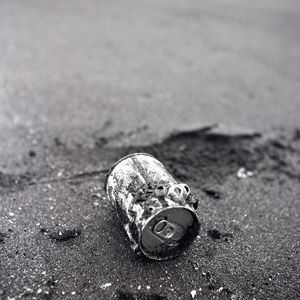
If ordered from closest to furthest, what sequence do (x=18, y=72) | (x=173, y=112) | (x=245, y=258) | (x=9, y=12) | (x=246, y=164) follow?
(x=245, y=258) < (x=246, y=164) < (x=173, y=112) < (x=18, y=72) < (x=9, y=12)

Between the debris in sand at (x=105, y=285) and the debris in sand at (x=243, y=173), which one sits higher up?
the debris in sand at (x=243, y=173)

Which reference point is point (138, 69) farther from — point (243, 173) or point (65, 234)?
point (65, 234)

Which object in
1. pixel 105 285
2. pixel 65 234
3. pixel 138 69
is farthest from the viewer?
pixel 138 69

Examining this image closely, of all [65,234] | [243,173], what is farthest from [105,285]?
[243,173]

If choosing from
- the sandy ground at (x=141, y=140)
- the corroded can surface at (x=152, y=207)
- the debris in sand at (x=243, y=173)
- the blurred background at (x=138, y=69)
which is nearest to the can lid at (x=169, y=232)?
the corroded can surface at (x=152, y=207)

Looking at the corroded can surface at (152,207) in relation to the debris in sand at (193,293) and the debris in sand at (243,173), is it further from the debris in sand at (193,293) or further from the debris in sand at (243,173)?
the debris in sand at (243,173)

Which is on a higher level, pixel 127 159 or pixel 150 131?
pixel 127 159

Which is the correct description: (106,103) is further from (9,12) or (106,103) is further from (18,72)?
(9,12)

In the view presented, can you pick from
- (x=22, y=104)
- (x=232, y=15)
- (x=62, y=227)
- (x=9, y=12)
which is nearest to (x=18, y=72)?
(x=22, y=104)
